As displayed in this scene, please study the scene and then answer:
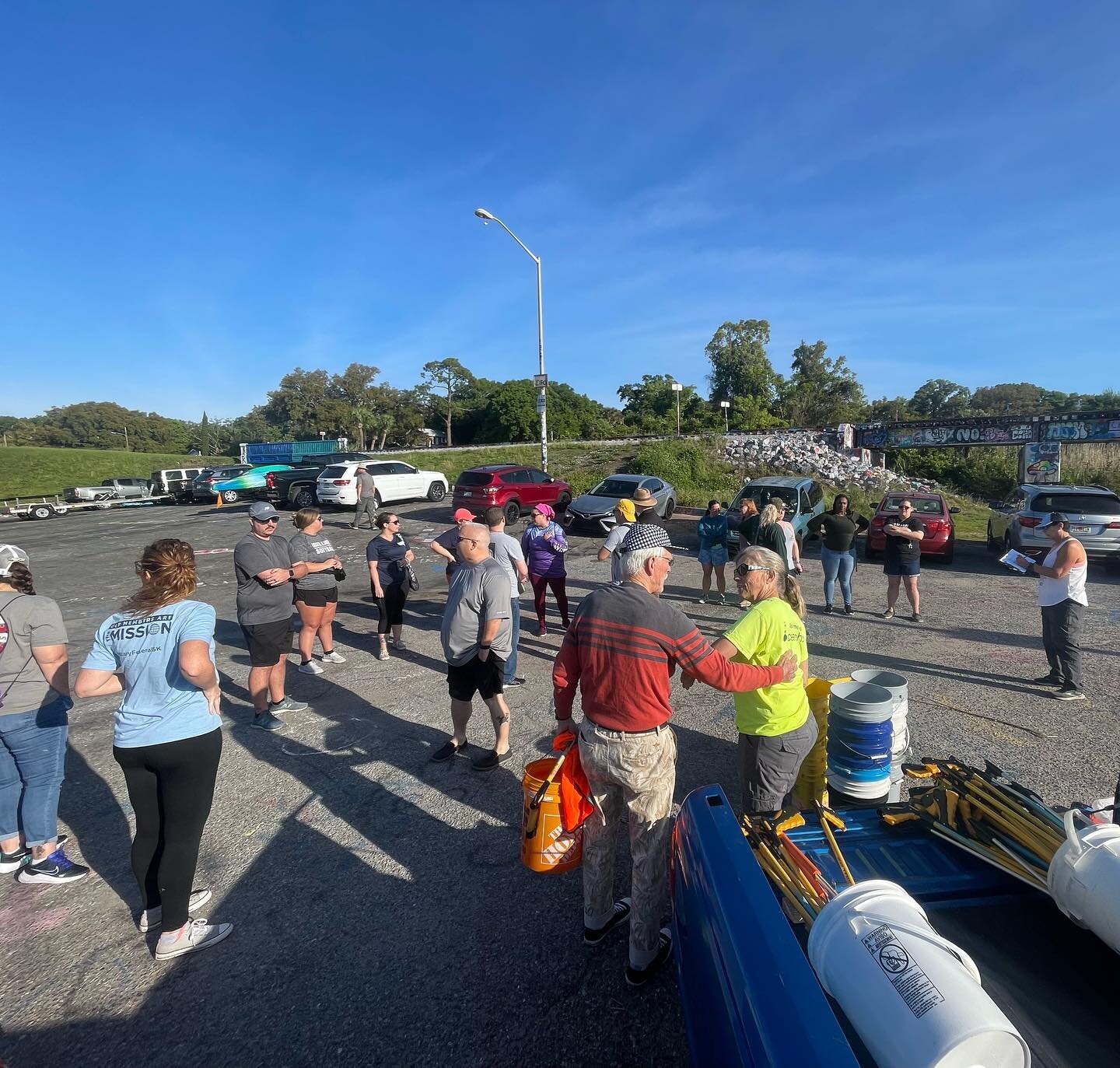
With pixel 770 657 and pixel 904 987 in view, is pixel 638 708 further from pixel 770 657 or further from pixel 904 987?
pixel 904 987

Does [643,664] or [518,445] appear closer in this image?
[643,664]

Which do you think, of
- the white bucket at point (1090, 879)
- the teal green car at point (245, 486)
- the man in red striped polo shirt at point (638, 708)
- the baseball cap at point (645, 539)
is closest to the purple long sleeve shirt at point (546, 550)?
the baseball cap at point (645, 539)

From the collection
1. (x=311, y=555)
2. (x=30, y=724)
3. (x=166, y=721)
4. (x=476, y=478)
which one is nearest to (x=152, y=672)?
(x=166, y=721)

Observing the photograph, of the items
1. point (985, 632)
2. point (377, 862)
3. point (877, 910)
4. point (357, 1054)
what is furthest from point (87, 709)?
point (985, 632)

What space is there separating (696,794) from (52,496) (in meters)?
35.3

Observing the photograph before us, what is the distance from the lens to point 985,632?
726 cm

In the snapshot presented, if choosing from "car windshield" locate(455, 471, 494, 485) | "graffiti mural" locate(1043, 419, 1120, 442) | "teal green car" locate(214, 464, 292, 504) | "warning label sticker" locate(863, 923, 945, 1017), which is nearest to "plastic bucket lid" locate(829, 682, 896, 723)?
"warning label sticker" locate(863, 923, 945, 1017)

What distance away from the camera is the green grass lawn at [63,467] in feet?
126

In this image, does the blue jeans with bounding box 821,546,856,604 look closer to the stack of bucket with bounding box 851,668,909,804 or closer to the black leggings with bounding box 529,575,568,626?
the black leggings with bounding box 529,575,568,626

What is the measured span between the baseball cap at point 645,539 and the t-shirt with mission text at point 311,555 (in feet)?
11.4

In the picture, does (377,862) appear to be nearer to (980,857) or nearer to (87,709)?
(980,857)

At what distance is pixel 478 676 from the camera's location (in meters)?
4.20

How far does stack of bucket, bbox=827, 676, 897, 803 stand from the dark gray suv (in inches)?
352

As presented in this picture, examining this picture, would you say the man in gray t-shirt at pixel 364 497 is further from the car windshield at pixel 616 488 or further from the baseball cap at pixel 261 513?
the baseball cap at pixel 261 513
